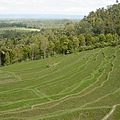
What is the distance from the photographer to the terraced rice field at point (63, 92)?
1886 cm

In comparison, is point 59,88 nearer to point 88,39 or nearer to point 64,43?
point 64,43

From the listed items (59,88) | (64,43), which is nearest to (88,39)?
(64,43)

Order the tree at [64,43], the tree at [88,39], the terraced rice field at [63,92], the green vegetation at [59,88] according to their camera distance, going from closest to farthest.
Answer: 1. the terraced rice field at [63,92]
2. the green vegetation at [59,88]
3. the tree at [64,43]
4. the tree at [88,39]

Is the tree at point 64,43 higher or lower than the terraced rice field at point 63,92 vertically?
higher

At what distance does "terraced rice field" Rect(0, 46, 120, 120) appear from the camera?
1886cm

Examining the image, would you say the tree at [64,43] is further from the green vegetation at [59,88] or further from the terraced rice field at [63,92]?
the terraced rice field at [63,92]

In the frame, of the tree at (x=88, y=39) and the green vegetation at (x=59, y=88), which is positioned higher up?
the tree at (x=88, y=39)

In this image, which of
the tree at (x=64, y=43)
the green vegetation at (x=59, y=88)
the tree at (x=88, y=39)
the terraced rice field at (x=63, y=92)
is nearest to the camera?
the terraced rice field at (x=63, y=92)

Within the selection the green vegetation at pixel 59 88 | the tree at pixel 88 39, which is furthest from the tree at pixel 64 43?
the tree at pixel 88 39

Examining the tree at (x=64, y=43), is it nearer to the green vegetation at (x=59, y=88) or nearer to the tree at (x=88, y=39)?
the green vegetation at (x=59, y=88)

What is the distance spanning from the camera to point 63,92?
97.2 ft

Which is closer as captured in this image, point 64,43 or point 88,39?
point 64,43

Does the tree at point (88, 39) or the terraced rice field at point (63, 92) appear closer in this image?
the terraced rice field at point (63, 92)

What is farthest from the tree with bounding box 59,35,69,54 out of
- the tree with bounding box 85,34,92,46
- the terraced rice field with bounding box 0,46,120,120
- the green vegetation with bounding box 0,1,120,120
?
the terraced rice field with bounding box 0,46,120,120
